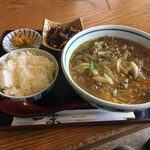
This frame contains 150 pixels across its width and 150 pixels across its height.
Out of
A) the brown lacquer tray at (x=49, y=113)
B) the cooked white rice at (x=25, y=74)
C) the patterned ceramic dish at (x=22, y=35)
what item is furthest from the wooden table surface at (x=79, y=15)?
the cooked white rice at (x=25, y=74)

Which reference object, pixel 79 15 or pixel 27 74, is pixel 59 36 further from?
pixel 79 15

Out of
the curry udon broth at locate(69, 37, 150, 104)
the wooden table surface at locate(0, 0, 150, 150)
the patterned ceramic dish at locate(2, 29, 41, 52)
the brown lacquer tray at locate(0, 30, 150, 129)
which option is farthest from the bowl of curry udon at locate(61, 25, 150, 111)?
the patterned ceramic dish at locate(2, 29, 41, 52)

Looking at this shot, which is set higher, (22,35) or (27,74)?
(22,35)

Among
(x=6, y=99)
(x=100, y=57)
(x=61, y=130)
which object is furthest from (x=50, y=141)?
(x=100, y=57)

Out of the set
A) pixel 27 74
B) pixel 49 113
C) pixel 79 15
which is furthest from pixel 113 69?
pixel 79 15

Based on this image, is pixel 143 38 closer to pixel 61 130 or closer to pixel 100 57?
pixel 100 57

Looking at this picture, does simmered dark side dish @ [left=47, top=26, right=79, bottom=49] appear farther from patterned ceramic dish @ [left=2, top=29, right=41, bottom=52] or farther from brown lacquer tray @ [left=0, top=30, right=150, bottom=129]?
brown lacquer tray @ [left=0, top=30, right=150, bottom=129]
